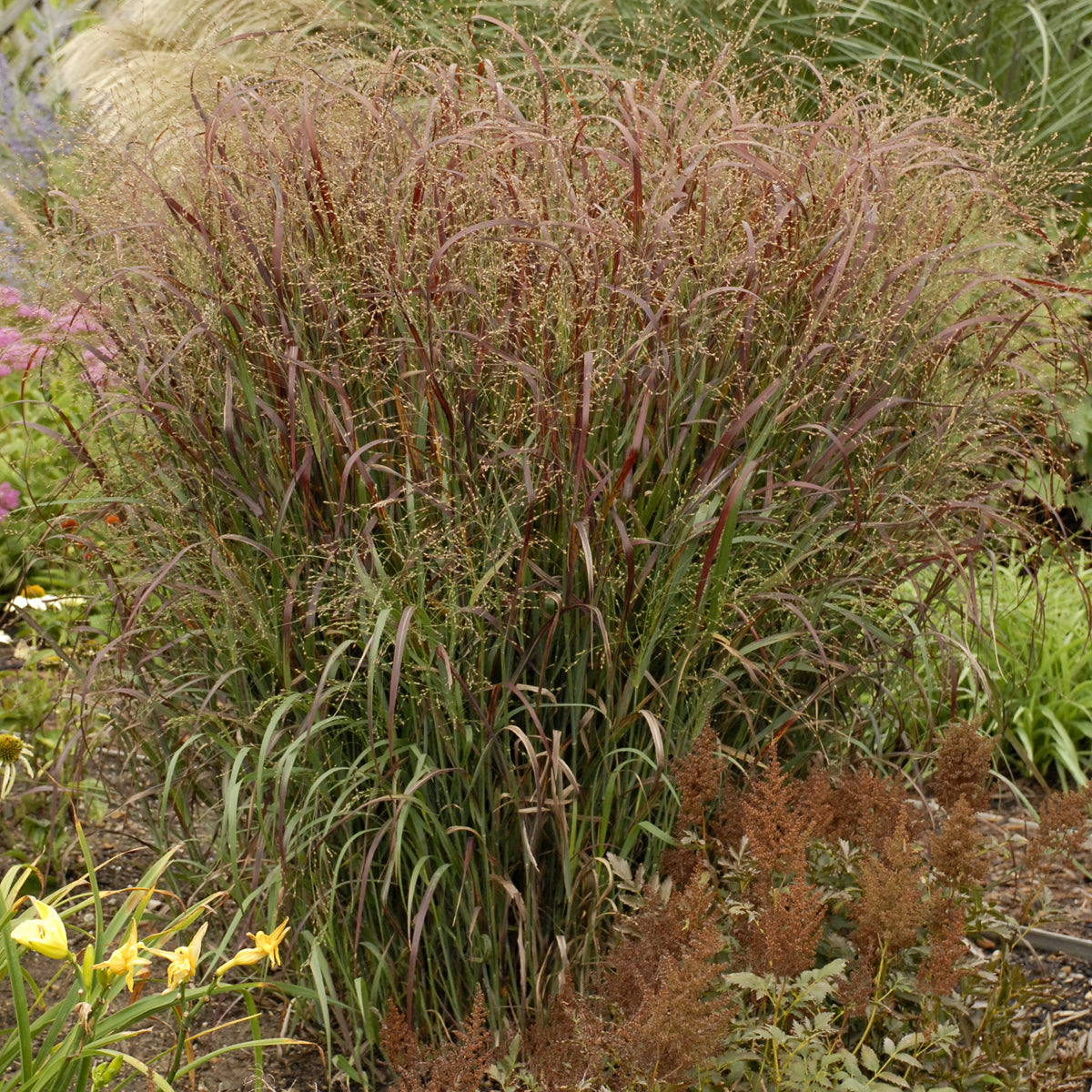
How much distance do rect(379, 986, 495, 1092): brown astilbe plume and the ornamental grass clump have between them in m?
0.10

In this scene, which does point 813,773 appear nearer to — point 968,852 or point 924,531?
point 968,852

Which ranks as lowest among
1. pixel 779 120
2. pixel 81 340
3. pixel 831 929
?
pixel 831 929

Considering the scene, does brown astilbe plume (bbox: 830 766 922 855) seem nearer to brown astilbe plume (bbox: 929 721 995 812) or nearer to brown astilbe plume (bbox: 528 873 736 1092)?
brown astilbe plume (bbox: 929 721 995 812)

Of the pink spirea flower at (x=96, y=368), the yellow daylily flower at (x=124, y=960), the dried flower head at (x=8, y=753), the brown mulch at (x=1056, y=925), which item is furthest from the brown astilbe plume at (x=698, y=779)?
the dried flower head at (x=8, y=753)

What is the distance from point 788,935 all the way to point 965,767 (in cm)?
66

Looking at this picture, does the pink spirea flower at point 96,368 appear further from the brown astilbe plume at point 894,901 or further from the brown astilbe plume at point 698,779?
the brown astilbe plume at point 894,901

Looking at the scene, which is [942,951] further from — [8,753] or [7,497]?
[7,497]

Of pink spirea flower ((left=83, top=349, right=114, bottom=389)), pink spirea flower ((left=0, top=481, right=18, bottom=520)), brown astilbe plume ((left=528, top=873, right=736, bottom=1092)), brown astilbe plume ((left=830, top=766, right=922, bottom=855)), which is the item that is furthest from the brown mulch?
pink spirea flower ((left=0, top=481, right=18, bottom=520))

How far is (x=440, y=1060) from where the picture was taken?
5.88ft

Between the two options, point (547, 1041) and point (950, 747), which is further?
point (950, 747)

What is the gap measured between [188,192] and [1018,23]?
4.35m

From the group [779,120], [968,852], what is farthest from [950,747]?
[779,120]

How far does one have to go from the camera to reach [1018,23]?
17.6 feet

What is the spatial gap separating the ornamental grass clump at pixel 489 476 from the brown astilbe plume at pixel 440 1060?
0.10 m
